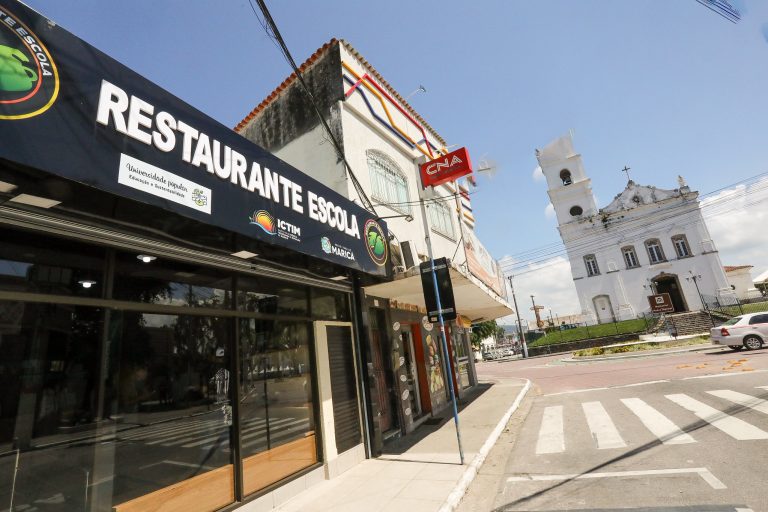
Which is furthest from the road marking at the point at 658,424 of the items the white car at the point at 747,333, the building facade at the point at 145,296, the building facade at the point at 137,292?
the white car at the point at 747,333

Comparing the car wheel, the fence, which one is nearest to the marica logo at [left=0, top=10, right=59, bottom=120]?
the car wheel

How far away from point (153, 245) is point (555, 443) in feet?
24.3

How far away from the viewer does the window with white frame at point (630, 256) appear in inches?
1641

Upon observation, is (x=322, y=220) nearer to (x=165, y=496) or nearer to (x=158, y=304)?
(x=158, y=304)

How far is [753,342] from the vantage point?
1692 centimetres

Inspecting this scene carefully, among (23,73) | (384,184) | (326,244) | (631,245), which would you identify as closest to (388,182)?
(384,184)

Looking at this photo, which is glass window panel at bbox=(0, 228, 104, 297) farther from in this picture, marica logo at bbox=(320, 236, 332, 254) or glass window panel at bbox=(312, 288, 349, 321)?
glass window panel at bbox=(312, 288, 349, 321)

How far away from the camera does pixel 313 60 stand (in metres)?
10.0

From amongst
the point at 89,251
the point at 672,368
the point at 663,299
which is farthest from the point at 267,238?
the point at 663,299

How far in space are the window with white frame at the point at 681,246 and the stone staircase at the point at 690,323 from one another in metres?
8.59

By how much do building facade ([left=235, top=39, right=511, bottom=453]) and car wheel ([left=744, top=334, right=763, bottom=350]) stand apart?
43.3ft

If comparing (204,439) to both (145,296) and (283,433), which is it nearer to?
(283,433)

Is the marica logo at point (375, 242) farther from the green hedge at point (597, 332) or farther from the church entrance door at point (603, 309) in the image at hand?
the church entrance door at point (603, 309)

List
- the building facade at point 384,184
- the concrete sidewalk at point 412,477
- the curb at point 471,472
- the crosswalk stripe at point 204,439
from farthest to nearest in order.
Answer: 1. the building facade at point 384,184
2. the concrete sidewalk at point 412,477
3. the curb at point 471,472
4. the crosswalk stripe at point 204,439
